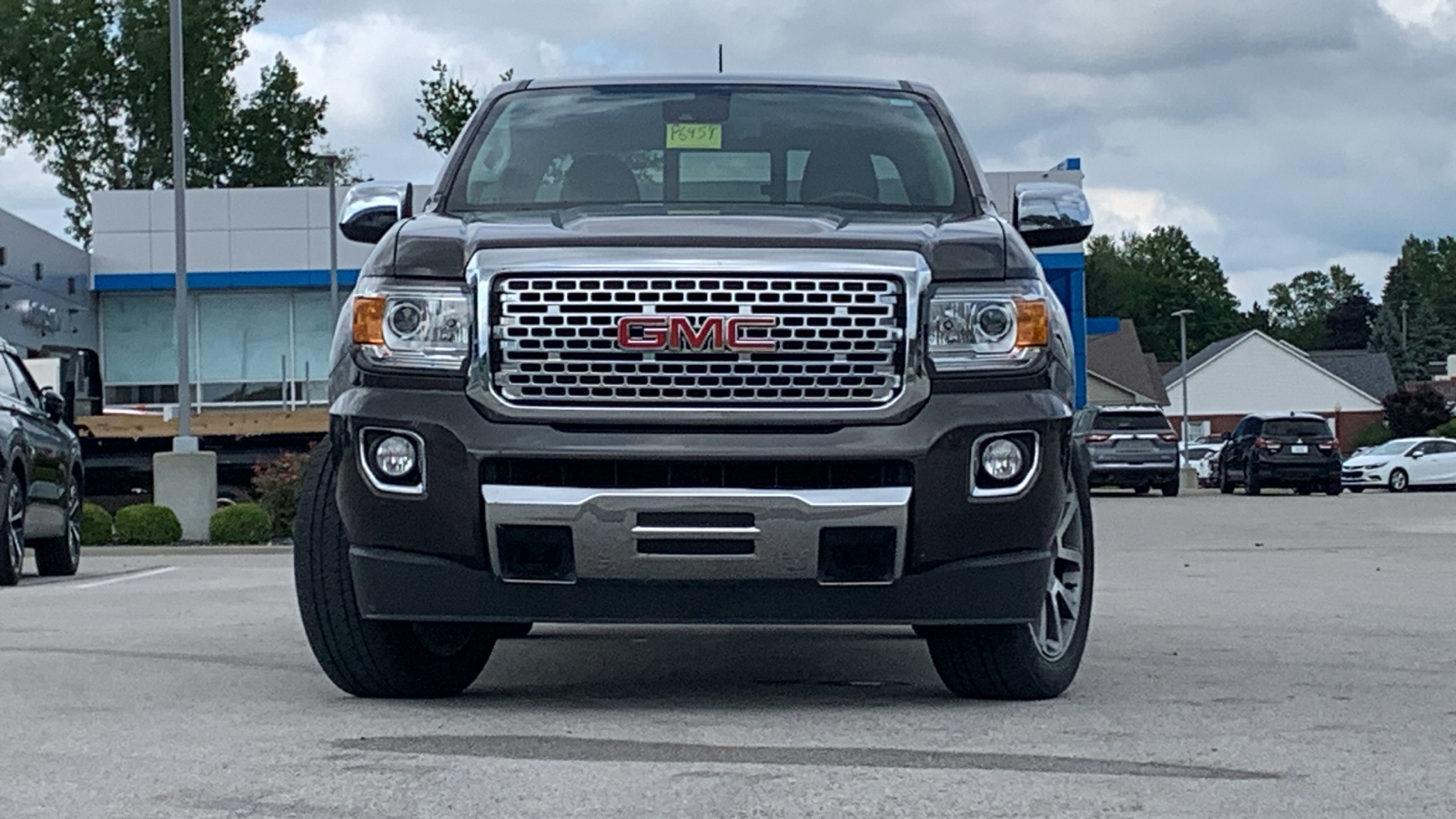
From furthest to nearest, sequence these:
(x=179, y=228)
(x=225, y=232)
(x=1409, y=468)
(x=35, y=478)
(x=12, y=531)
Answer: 1. (x=1409, y=468)
2. (x=225, y=232)
3. (x=179, y=228)
4. (x=35, y=478)
5. (x=12, y=531)

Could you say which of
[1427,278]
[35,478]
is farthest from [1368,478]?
[1427,278]

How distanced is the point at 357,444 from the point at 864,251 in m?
1.45

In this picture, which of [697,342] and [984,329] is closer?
[697,342]

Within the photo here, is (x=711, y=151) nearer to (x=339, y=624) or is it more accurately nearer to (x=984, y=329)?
(x=984, y=329)

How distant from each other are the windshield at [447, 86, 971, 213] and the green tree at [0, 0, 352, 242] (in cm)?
5936

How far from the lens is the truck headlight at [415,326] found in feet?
19.6

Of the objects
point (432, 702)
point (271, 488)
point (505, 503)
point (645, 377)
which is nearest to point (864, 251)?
point (645, 377)

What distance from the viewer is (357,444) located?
19.8ft

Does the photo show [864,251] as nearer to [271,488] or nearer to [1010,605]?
[1010,605]

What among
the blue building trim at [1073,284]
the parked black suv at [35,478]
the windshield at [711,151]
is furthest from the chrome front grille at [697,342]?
the blue building trim at [1073,284]

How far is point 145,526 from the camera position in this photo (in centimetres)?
2227

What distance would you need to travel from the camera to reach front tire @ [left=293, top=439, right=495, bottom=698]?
6.32 metres

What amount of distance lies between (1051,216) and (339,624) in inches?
102

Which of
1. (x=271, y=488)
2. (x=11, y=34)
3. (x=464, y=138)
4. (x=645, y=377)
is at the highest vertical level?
(x=11, y=34)
